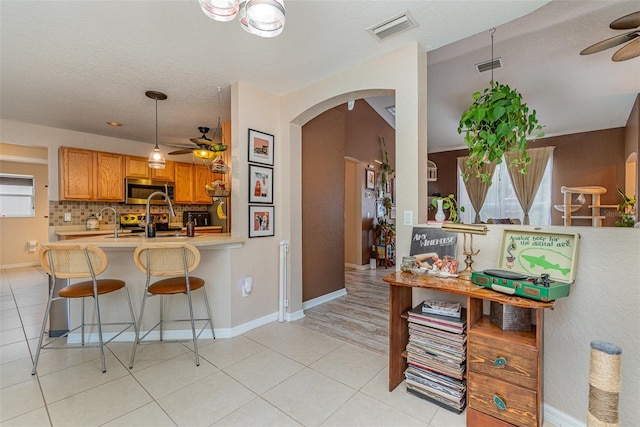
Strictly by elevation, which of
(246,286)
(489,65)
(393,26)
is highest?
(489,65)

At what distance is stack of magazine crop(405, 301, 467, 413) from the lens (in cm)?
166

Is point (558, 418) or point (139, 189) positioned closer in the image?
point (558, 418)

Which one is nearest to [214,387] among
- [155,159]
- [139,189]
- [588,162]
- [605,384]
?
[605,384]

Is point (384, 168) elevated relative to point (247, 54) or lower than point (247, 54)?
lower

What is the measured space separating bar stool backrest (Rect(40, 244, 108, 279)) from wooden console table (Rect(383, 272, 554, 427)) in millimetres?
2297

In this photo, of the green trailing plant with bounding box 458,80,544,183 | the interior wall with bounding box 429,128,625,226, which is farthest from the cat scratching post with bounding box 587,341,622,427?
the interior wall with bounding box 429,128,625,226

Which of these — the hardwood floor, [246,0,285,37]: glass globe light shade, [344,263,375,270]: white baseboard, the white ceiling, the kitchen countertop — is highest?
the white ceiling

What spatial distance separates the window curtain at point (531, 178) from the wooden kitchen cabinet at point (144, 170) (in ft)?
23.0

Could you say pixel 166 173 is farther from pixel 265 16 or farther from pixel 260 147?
pixel 265 16

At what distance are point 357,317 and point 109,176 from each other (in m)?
4.79

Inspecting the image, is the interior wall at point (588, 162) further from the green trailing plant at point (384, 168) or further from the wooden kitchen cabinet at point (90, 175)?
the wooden kitchen cabinet at point (90, 175)

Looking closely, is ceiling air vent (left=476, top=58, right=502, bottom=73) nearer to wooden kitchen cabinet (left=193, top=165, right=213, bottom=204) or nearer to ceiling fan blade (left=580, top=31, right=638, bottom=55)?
ceiling fan blade (left=580, top=31, right=638, bottom=55)

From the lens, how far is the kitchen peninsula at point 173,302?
2.60 meters

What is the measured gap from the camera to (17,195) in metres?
5.86
